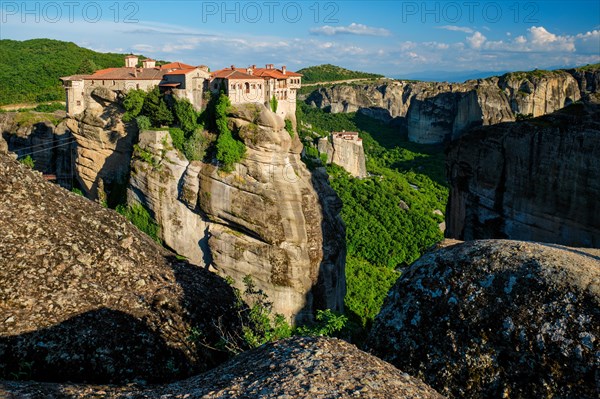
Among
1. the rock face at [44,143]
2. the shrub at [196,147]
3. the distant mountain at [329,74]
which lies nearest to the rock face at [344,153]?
the rock face at [44,143]

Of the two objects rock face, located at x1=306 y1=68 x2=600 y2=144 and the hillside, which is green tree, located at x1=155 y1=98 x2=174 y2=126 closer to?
the hillside

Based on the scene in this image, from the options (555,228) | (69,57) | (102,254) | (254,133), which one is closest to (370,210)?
(254,133)

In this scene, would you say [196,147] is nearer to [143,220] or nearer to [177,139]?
[177,139]

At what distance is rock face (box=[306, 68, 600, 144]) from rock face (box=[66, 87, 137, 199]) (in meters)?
31.8

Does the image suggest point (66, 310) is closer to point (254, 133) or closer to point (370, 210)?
point (254, 133)

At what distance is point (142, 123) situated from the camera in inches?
1195

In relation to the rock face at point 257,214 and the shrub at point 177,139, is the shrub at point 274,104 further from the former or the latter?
the shrub at point 177,139

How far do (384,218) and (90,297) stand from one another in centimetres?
4449

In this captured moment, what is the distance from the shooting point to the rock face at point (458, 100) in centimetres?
7569

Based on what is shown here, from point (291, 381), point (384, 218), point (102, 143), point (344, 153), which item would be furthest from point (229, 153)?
point (344, 153)

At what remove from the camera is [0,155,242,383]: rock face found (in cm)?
904

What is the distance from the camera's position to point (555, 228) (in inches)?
704

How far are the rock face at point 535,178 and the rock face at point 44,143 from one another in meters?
26.6

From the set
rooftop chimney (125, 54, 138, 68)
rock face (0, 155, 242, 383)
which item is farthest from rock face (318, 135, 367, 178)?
rock face (0, 155, 242, 383)
